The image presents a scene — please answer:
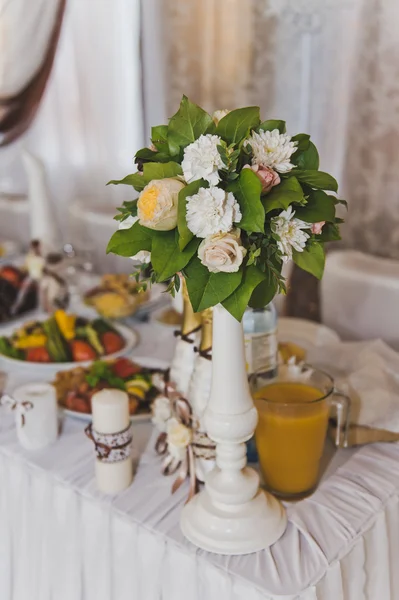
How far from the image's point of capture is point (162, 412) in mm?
1154

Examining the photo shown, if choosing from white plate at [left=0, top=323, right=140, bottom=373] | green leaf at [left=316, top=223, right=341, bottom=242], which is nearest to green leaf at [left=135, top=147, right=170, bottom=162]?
green leaf at [left=316, top=223, right=341, bottom=242]

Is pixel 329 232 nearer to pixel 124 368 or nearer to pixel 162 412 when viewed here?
pixel 162 412

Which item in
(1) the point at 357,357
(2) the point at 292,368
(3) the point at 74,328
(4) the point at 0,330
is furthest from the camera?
(4) the point at 0,330

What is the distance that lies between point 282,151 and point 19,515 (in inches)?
29.8

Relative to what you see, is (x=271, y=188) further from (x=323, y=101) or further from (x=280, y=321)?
(x=323, y=101)

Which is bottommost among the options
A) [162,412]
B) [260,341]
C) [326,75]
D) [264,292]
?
[162,412]

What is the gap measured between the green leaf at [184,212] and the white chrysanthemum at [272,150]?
3.1 inches

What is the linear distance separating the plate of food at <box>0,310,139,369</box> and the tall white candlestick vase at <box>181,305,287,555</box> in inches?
24.4

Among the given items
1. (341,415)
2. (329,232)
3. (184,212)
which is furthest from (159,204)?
(341,415)

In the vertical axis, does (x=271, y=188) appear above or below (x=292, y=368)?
above

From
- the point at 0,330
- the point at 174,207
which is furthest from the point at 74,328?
the point at 174,207

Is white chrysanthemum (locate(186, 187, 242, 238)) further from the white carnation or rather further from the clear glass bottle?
the clear glass bottle

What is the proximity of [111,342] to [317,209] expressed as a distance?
32.4 inches

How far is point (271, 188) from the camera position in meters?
0.83
